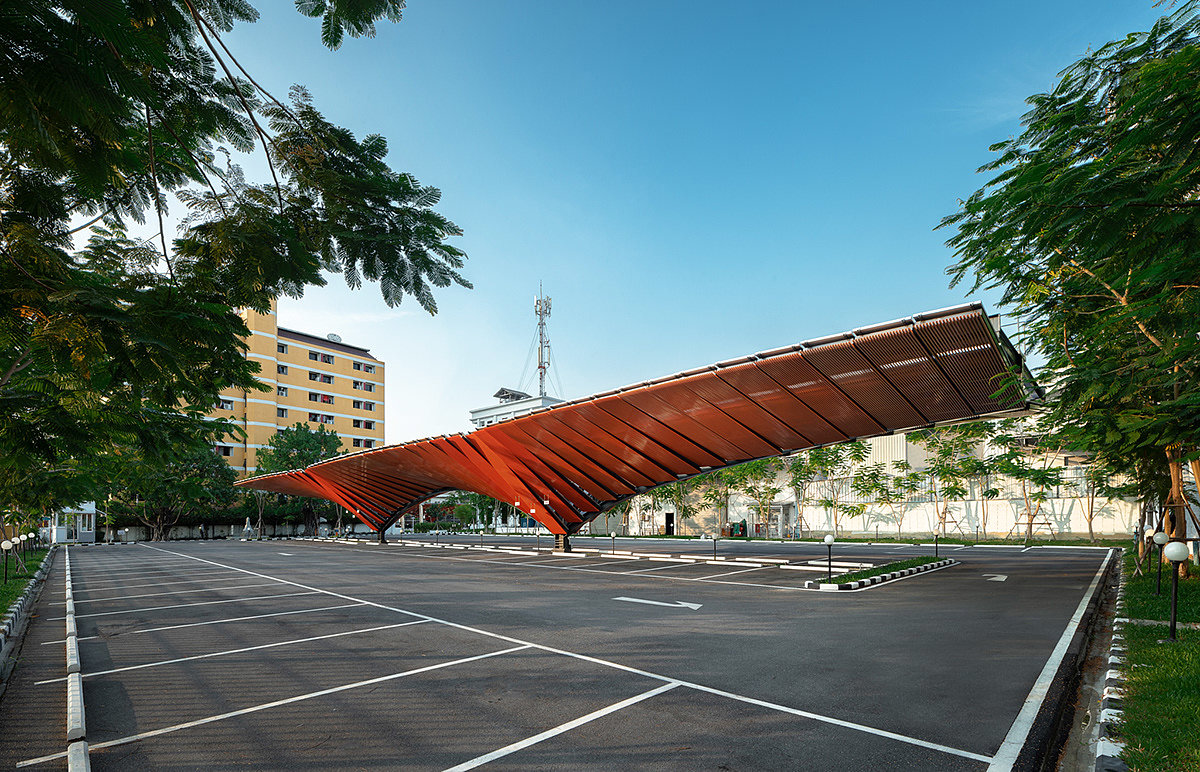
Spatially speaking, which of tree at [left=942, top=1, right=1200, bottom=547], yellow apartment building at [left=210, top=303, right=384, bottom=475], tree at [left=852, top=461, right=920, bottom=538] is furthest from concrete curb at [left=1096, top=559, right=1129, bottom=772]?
yellow apartment building at [left=210, top=303, right=384, bottom=475]

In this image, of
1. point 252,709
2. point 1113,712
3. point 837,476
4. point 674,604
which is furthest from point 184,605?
point 837,476

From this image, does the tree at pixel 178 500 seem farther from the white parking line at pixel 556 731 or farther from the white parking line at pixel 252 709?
the white parking line at pixel 556 731

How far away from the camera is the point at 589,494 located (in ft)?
107

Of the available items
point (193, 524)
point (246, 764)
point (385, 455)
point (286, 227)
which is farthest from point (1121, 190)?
point (193, 524)

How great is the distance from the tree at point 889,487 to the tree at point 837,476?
107cm

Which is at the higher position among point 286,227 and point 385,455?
point 286,227

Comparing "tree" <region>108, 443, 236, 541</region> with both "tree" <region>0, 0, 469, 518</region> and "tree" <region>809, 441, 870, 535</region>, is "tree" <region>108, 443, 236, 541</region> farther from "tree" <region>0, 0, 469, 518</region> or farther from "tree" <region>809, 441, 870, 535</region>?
"tree" <region>0, 0, 469, 518</region>

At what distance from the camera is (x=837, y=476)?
154 ft

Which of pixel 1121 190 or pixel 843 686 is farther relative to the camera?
pixel 843 686

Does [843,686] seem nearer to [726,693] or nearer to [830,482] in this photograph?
[726,693]

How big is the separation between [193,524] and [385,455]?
40071 millimetres

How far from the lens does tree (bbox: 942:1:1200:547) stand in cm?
459

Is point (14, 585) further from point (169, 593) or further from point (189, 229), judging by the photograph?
point (189, 229)

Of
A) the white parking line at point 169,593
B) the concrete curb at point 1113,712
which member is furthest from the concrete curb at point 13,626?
the concrete curb at point 1113,712
